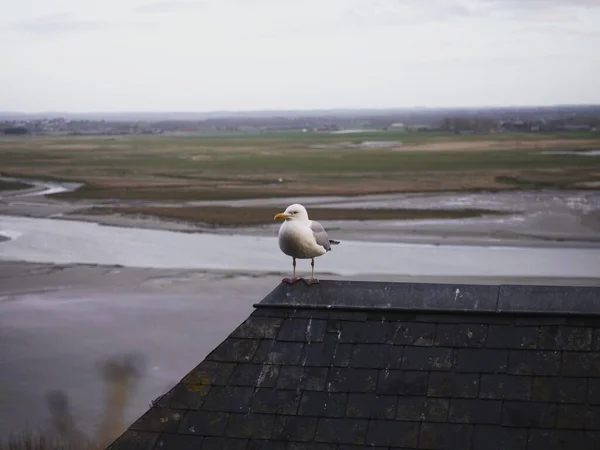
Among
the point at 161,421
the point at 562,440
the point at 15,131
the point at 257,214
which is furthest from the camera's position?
the point at 15,131

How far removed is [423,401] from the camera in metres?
4.71

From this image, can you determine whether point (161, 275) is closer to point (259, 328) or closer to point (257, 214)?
point (257, 214)

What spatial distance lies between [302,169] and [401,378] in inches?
2050

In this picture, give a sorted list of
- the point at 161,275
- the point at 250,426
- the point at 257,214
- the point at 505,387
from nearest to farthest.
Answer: the point at 505,387
the point at 250,426
the point at 161,275
the point at 257,214

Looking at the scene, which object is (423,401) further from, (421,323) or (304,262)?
(304,262)

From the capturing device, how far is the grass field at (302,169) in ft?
150

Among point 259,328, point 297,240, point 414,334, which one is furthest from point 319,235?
point 414,334

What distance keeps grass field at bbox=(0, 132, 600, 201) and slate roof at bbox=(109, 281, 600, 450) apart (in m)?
37.4

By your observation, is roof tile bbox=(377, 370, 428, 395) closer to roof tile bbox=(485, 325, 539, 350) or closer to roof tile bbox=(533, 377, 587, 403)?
roof tile bbox=(485, 325, 539, 350)

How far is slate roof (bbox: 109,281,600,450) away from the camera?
456cm

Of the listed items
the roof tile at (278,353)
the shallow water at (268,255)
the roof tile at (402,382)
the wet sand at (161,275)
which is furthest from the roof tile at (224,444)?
the shallow water at (268,255)

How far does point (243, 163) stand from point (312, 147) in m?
20.8

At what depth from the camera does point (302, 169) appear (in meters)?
56.8

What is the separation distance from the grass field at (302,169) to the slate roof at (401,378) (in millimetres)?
37359
